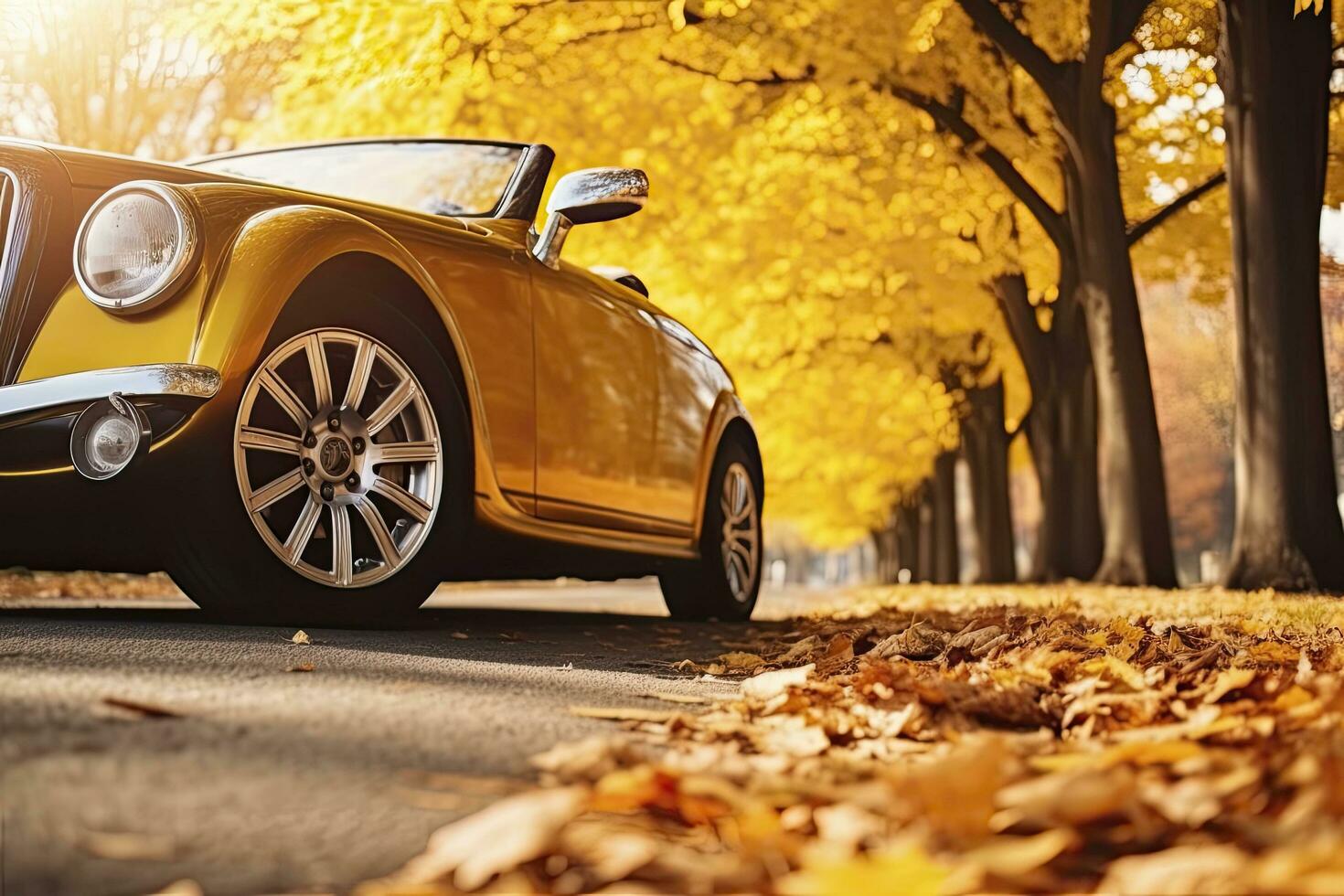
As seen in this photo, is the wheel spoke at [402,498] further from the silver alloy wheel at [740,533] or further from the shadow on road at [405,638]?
the silver alloy wheel at [740,533]

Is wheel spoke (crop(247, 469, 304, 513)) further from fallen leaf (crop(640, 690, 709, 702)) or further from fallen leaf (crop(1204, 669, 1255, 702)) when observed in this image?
fallen leaf (crop(1204, 669, 1255, 702))

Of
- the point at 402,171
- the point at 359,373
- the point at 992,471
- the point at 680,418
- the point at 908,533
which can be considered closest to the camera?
the point at 359,373

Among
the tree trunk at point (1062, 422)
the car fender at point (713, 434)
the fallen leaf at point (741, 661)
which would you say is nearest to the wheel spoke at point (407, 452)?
the fallen leaf at point (741, 661)

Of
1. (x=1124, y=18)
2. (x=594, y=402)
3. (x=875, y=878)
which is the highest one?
(x=1124, y=18)

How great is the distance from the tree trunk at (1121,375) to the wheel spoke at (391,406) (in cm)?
909

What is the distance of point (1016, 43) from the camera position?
1204cm

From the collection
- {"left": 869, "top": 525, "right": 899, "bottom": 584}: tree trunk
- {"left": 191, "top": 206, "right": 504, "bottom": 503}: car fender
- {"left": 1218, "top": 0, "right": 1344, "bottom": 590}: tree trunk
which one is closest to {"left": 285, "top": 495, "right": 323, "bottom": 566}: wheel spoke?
{"left": 191, "top": 206, "right": 504, "bottom": 503}: car fender

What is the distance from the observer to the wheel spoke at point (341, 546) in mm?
4590

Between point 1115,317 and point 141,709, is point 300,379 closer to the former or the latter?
point 141,709

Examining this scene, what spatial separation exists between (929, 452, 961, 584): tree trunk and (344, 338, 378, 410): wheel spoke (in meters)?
20.8

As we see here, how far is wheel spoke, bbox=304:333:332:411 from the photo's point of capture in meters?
4.55

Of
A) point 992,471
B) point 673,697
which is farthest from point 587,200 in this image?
point 992,471

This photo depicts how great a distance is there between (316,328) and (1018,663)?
2.25 meters

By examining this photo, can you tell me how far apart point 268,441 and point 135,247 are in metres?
0.66
